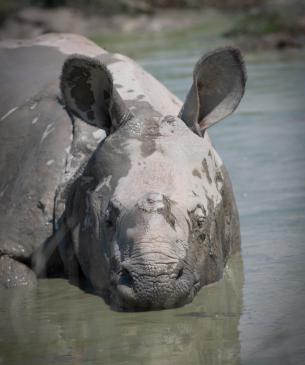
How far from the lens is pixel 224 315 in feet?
22.2

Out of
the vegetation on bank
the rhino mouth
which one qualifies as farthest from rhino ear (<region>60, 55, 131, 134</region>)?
the vegetation on bank

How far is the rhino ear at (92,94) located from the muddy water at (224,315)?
107cm

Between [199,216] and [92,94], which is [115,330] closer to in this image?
[199,216]

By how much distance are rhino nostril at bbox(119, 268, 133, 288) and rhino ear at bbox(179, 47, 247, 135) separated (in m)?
1.35

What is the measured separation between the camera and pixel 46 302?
24.3 ft

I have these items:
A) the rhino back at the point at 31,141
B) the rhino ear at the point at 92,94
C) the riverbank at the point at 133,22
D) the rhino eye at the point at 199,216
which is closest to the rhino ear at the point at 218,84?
the rhino ear at the point at 92,94

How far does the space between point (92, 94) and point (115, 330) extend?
5.64ft

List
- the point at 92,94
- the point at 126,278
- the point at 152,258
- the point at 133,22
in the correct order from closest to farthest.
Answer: the point at 152,258, the point at 126,278, the point at 92,94, the point at 133,22

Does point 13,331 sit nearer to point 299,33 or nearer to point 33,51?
point 33,51

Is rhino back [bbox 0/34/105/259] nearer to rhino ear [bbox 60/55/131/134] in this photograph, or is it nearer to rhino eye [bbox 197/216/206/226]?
rhino ear [bbox 60/55/131/134]

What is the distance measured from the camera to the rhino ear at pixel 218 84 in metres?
7.64

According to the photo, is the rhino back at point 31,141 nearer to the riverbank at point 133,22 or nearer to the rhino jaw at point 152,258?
the rhino jaw at point 152,258

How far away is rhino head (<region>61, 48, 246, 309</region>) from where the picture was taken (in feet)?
21.5

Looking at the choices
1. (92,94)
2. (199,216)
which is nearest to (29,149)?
(92,94)
